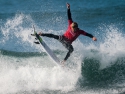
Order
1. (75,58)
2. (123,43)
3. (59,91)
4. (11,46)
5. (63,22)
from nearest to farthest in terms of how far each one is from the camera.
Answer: (59,91)
(75,58)
(123,43)
(11,46)
(63,22)

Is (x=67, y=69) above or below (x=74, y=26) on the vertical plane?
below

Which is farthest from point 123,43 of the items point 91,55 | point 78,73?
point 78,73

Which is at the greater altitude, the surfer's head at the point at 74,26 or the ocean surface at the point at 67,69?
the surfer's head at the point at 74,26

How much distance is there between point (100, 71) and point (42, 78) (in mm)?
2664

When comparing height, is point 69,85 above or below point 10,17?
below

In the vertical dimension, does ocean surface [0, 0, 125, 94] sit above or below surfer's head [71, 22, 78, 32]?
below

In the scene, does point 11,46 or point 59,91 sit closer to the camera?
Result: point 59,91

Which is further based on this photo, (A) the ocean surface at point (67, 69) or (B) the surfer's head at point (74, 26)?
(A) the ocean surface at point (67, 69)

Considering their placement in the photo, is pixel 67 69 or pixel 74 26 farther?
pixel 67 69

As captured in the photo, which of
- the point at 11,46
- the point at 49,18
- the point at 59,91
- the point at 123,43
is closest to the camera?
the point at 59,91

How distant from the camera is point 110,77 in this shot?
1228 centimetres

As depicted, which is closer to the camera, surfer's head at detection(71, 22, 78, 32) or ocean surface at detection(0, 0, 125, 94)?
surfer's head at detection(71, 22, 78, 32)

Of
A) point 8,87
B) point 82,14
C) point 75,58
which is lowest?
point 8,87

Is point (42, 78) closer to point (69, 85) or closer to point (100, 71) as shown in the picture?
point (69, 85)
